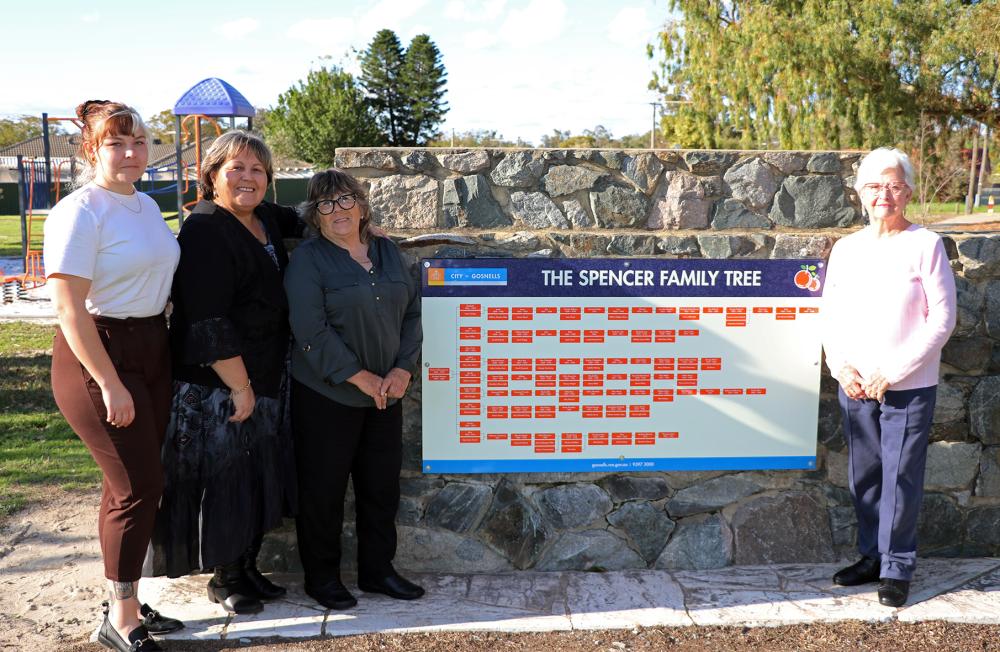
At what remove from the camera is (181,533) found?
3.24m

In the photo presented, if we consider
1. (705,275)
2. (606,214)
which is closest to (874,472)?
(705,275)

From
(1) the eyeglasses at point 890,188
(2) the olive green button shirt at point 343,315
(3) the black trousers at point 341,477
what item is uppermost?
(1) the eyeglasses at point 890,188

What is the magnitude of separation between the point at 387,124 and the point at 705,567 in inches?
2308

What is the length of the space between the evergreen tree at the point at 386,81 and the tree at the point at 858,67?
138 ft

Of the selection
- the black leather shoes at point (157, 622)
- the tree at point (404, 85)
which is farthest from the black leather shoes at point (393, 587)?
the tree at point (404, 85)

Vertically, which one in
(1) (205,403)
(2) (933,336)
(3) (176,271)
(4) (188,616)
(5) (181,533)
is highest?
(3) (176,271)

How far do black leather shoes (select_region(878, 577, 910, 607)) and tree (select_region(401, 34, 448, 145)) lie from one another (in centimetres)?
5733

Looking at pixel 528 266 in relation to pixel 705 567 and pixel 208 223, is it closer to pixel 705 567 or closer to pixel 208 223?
pixel 208 223

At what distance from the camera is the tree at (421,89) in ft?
193

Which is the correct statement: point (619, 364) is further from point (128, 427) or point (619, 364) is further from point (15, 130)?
point (15, 130)

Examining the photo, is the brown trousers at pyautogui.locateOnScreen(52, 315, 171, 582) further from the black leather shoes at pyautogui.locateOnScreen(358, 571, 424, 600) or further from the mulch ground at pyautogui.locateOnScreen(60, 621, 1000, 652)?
the black leather shoes at pyautogui.locateOnScreen(358, 571, 424, 600)

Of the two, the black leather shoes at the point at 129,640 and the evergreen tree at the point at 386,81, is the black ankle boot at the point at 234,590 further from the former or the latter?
the evergreen tree at the point at 386,81

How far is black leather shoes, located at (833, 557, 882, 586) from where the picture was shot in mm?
3658

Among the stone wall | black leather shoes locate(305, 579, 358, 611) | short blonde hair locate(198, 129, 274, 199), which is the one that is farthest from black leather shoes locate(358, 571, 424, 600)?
short blonde hair locate(198, 129, 274, 199)
